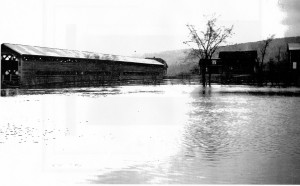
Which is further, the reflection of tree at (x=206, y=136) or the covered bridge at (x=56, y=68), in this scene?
the covered bridge at (x=56, y=68)

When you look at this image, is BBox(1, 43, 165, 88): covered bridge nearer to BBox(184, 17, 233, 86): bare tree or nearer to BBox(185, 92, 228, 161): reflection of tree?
BBox(184, 17, 233, 86): bare tree

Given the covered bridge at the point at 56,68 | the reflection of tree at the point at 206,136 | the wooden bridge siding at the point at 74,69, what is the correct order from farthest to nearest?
the wooden bridge siding at the point at 74,69 → the covered bridge at the point at 56,68 → the reflection of tree at the point at 206,136

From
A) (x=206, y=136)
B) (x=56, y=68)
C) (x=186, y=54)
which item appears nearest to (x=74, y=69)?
(x=56, y=68)

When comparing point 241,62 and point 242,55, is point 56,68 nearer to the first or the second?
point 241,62

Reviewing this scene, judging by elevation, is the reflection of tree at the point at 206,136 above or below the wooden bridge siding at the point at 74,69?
below

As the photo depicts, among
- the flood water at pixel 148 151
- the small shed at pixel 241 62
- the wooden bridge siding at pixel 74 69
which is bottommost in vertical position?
the flood water at pixel 148 151

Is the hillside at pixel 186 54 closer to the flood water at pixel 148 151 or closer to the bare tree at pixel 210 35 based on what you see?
the bare tree at pixel 210 35

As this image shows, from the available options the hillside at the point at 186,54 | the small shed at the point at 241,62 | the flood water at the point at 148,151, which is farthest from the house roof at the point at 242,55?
the flood water at the point at 148,151

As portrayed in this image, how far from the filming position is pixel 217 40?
6103 centimetres

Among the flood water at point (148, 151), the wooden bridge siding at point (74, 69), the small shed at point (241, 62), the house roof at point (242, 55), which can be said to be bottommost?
the flood water at point (148, 151)

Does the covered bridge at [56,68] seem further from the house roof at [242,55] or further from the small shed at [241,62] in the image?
the house roof at [242,55]

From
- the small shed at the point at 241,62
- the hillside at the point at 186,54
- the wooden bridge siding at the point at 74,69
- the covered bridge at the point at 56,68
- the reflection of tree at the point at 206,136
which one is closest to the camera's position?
the reflection of tree at the point at 206,136

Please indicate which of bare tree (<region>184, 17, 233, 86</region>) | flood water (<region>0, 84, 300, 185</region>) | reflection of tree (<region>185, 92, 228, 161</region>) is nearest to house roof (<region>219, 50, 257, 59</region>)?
bare tree (<region>184, 17, 233, 86</region>)

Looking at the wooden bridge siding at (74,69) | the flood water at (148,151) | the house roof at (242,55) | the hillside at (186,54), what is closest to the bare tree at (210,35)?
the wooden bridge siding at (74,69)
